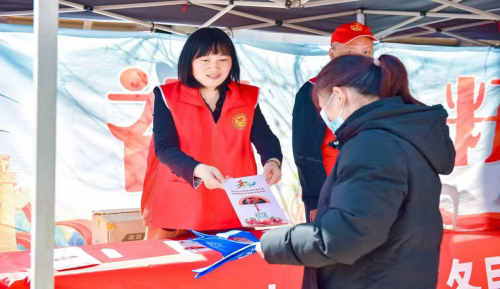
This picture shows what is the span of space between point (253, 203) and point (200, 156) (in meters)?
0.47

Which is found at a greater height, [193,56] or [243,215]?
[193,56]

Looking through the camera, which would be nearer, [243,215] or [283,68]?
[243,215]

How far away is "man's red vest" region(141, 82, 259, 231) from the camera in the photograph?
2146mm

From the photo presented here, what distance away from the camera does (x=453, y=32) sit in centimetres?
420

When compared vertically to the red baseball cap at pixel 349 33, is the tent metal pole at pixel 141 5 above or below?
above

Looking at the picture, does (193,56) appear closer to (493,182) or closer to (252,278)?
(252,278)

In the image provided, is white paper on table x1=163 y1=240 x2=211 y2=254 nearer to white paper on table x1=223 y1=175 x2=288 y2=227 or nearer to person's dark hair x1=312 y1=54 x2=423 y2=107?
white paper on table x1=223 y1=175 x2=288 y2=227

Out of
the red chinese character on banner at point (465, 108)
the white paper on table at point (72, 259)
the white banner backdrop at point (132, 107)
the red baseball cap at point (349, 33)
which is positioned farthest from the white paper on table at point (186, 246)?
the red chinese character on banner at point (465, 108)

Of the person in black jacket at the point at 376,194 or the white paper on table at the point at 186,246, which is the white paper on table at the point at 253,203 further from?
the person in black jacket at the point at 376,194

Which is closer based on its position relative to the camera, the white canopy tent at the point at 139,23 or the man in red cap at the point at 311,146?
the white canopy tent at the point at 139,23

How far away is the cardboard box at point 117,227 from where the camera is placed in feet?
10.6

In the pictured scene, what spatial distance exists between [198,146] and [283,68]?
7.82 feet

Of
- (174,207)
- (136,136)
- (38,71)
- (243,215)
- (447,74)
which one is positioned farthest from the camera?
(447,74)

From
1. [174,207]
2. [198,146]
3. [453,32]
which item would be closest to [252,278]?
[174,207]
